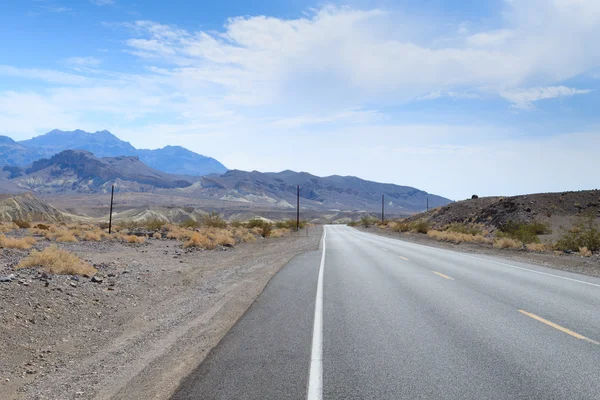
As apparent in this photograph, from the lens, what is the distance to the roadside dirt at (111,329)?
5316mm

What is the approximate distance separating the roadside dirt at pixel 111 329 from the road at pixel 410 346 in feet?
1.94

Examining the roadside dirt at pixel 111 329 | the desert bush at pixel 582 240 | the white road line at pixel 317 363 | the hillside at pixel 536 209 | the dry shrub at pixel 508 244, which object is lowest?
the roadside dirt at pixel 111 329

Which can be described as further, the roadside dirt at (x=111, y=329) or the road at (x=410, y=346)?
the roadside dirt at (x=111, y=329)

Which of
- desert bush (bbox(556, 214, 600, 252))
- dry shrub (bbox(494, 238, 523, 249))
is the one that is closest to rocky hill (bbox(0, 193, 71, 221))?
dry shrub (bbox(494, 238, 523, 249))

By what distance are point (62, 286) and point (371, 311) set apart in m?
6.78

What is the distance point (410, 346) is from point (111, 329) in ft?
17.2

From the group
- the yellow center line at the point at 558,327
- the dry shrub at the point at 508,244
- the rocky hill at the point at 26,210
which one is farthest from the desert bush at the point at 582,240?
the rocky hill at the point at 26,210

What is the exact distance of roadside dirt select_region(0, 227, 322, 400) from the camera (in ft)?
17.4

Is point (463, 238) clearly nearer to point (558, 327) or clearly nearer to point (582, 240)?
point (582, 240)

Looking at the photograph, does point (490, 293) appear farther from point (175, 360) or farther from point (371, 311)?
point (175, 360)

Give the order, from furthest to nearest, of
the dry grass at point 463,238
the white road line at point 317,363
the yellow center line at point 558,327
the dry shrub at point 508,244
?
the dry grass at point 463,238 → the dry shrub at point 508,244 → the yellow center line at point 558,327 → the white road line at point 317,363

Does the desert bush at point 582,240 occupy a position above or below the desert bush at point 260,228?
above

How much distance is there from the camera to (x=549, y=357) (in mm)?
5637

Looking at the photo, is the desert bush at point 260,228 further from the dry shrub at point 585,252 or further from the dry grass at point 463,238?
the dry shrub at point 585,252
